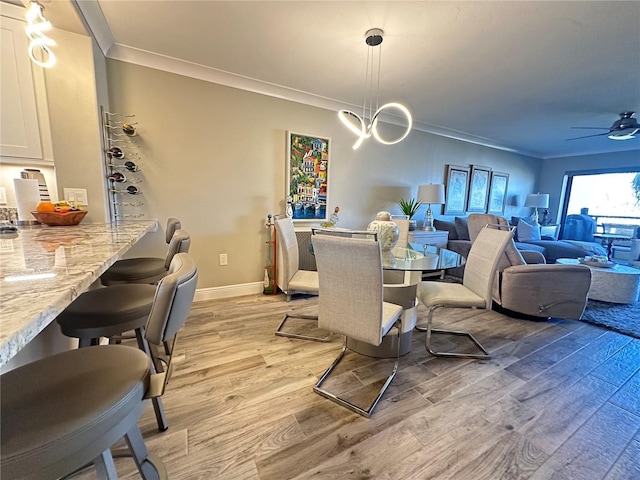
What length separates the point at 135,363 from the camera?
73cm

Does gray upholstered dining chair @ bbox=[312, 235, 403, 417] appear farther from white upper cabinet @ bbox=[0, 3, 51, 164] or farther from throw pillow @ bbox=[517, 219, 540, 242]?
throw pillow @ bbox=[517, 219, 540, 242]

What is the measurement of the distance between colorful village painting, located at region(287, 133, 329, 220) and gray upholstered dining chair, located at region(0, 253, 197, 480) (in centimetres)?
245

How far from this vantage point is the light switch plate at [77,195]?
1934mm

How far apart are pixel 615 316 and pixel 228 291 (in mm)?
4145

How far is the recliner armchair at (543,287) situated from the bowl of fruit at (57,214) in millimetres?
3425

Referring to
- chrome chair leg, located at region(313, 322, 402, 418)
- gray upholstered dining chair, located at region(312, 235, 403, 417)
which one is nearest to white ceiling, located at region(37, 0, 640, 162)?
gray upholstered dining chair, located at region(312, 235, 403, 417)

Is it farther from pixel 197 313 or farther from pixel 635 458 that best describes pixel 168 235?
pixel 635 458

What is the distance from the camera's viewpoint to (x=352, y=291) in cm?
145

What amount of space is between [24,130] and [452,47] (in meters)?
3.13

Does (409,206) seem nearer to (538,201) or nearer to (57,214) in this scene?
(538,201)

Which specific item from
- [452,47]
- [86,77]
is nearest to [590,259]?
[452,47]

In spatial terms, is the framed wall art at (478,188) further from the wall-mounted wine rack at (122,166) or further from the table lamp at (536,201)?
the wall-mounted wine rack at (122,166)

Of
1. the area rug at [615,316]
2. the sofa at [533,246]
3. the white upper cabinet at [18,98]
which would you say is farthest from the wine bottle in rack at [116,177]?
the area rug at [615,316]

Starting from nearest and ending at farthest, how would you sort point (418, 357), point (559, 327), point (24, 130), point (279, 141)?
point (24, 130) → point (418, 357) → point (559, 327) → point (279, 141)
